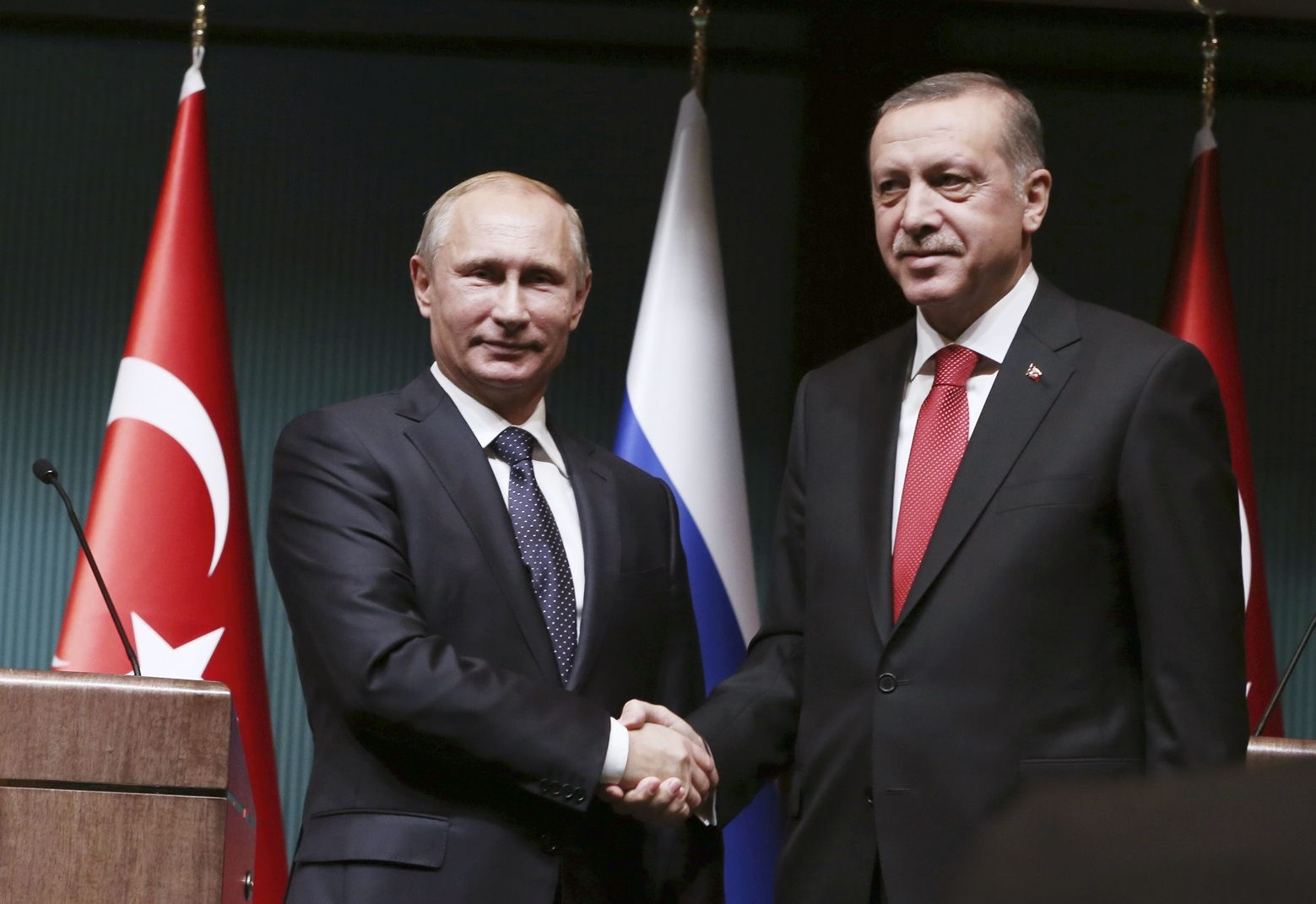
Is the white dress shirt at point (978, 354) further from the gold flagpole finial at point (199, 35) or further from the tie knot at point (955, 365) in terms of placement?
the gold flagpole finial at point (199, 35)

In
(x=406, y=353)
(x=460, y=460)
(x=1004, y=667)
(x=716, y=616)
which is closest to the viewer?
(x=1004, y=667)

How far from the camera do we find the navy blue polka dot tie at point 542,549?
2330 mm

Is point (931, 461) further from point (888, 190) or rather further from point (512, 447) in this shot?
point (512, 447)

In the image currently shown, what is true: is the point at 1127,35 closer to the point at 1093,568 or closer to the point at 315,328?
the point at 315,328

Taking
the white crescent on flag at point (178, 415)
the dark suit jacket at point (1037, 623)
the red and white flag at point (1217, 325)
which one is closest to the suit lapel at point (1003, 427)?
the dark suit jacket at point (1037, 623)

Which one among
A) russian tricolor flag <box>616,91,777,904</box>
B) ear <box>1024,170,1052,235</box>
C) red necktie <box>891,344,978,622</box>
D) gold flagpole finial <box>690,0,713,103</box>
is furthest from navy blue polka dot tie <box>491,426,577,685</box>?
gold flagpole finial <box>690,0,713,103</box>

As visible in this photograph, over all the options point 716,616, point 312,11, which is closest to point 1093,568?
point 716,616

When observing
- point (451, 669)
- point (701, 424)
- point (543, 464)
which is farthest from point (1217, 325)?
point (451, 669)

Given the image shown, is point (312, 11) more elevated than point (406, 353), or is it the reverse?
point (312, 11)

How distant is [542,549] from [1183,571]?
0.91 m

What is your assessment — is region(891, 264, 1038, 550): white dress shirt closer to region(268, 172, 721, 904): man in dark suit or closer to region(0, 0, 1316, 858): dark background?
region(268, 172, 721, 904): man in dark suit

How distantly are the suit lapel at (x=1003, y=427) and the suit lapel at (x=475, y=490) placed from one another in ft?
1.73

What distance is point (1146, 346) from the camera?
2.22m

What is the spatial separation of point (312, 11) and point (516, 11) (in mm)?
567
